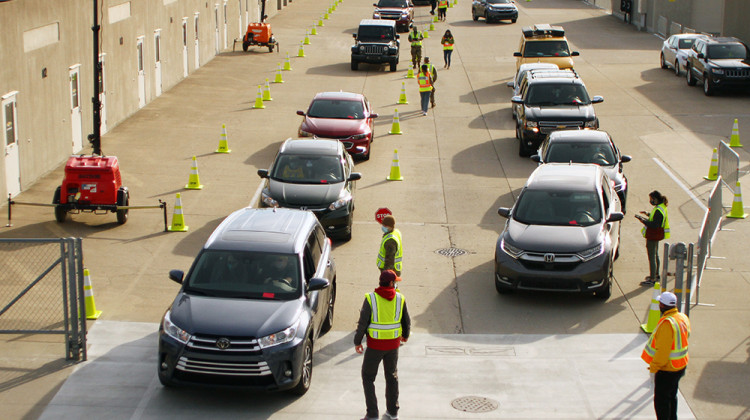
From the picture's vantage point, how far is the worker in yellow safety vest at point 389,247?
1323 centimetres

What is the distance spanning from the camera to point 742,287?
14.8 metres

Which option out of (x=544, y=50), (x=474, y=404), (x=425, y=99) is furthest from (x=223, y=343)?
(x=544, y=50)

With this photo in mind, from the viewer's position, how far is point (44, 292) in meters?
14.3

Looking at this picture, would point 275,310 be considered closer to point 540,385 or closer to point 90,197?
point 540,385

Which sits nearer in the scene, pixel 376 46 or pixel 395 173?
pixel 395 173

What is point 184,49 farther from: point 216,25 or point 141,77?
point 216,25

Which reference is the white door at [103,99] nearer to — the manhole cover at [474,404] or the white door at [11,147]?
the white door at [11,147]

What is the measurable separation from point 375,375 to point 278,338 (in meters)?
1.18

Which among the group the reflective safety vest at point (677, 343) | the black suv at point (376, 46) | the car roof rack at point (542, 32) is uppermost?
the car roof rack at point (542, 32)

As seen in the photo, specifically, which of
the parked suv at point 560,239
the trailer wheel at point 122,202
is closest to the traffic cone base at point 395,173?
the trailer wheel at point 122,202

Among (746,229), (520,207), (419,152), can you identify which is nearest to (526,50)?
(419,152)

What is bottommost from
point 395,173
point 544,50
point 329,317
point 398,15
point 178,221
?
point 329,317

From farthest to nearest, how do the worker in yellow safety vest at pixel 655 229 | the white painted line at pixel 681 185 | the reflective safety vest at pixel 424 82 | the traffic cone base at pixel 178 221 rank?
the reflective safety vest at pixel 424 82, the white painted line at pixel 681 185, the traffic cone base at pixel 178 221, the worker in yellow safety vest at pixel 655 229

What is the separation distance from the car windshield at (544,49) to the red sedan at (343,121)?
10632 millimetres
